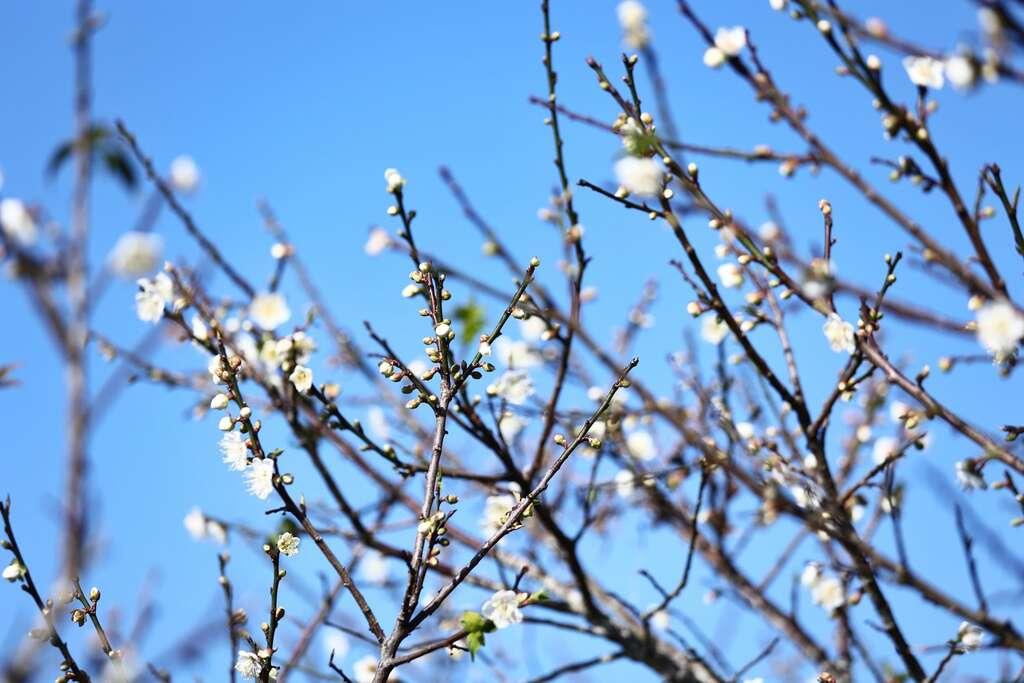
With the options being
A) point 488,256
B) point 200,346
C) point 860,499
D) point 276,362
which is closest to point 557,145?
point 488,256

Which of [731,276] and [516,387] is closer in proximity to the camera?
[731,276]

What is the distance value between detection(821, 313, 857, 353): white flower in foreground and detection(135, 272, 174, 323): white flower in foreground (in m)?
2.18

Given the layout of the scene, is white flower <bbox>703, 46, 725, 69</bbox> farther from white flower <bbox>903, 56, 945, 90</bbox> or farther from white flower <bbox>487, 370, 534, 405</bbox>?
white flower <bbox>487, 370, 534, 405</bbox>

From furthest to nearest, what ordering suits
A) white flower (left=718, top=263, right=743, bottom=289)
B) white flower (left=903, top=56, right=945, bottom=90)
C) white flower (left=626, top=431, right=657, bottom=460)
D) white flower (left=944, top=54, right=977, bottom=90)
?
white flower (left=626, top=431, right=657, bottom=460) → white flower (left=718, top=263, right=743, bottom=289) → white flower (left=903, top=56, right=945, bottom=90) → white flower (left=944, top=54, right=977, bottom=90)

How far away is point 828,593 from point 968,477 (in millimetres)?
1122

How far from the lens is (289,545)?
2377 mm

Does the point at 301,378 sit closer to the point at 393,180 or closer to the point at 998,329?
the point at 393,180

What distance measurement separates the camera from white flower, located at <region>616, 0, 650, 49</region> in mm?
3018

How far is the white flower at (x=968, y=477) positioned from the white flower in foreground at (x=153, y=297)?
2.73 metres

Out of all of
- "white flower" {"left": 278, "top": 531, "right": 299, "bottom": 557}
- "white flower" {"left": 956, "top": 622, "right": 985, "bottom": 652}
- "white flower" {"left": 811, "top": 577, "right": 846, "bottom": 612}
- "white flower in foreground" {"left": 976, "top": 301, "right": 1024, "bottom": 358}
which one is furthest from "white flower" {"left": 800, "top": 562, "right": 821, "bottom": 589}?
"white flower" {"left": 278, "top": 531, "right": 299, "bottom": 557}

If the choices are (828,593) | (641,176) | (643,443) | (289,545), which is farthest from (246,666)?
(643,443)

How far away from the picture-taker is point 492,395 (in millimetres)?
3287

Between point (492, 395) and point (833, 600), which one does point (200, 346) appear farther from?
point (833, 600)

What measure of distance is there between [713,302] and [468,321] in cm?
85
